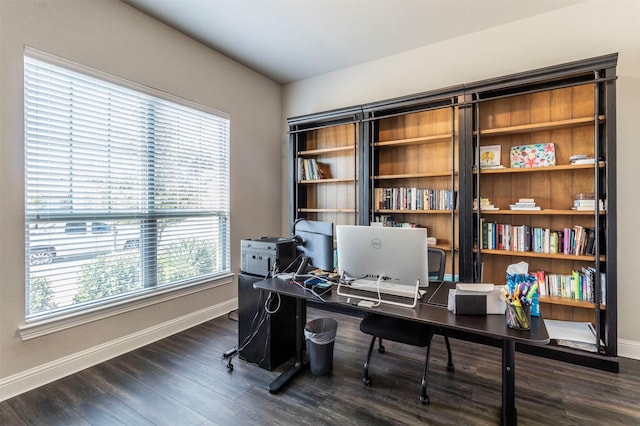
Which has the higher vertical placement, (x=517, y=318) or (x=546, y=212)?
(x=546, y=212)

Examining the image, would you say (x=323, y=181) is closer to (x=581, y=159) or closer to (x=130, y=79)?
(x=130, y=79)

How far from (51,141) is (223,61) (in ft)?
6.28

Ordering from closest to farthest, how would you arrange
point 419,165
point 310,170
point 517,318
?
point 517,318
point 419,165
point 310,170

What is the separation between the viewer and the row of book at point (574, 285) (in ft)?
7.61

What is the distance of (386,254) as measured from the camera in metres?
1.69

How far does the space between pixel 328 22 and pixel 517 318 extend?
2750mm

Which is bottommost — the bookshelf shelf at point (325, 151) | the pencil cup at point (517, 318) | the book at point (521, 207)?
the pencil cup at point (517, 318)

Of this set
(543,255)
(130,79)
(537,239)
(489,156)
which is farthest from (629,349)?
(130,79)

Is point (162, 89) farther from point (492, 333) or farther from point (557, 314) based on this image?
point (557, 314)

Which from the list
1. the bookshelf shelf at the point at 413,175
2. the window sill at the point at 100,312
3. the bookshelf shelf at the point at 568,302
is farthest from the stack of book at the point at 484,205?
the window sill at the point at 100,312

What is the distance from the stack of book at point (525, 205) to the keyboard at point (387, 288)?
54.0 inches

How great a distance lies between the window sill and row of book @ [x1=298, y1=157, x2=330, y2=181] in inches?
64.7

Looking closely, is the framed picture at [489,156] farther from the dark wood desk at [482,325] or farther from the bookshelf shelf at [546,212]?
the dark wood desk at [482,325]

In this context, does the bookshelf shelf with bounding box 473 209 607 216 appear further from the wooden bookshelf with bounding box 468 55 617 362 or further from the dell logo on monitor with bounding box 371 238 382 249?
the dell logo on monitor with bounding box 371 238 382 249
